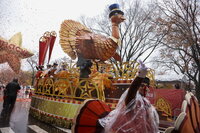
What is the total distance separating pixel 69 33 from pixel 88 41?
129 centimetres

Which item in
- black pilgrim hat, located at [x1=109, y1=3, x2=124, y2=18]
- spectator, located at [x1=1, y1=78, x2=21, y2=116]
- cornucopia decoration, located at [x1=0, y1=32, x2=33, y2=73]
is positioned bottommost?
spectator, located at [x1=1, y1=78, x2=21, y2=116]

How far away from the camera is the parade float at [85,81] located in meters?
5.71

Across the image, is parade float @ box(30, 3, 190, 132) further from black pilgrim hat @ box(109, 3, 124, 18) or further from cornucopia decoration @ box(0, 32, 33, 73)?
cornucopia decoration @ box(0, 32, 33, 73)

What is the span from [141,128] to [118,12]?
20.3 ft

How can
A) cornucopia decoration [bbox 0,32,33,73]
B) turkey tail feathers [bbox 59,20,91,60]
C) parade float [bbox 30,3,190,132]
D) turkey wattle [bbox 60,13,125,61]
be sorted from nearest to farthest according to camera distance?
parade float [bbox 30,3,190,132], turkey wattle [bbox 60,13,125,61], cornucopia decoration [bbox 0,32,33,73], turkey tail feathers [bbox 59,20,91,60]

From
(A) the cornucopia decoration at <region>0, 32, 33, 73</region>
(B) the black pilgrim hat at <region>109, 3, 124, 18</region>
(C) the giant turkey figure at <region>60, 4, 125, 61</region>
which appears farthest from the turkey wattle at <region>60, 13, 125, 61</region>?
(A) the cornucopia decoration at <region>0, 32, 33, 73</region>

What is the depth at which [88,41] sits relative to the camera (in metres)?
6.50

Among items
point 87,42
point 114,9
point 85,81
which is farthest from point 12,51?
point 114,9

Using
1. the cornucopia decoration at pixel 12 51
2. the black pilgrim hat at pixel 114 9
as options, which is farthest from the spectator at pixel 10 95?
the black pilgrim hat at pixel 114 9

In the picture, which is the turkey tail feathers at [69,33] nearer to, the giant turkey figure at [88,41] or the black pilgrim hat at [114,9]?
the giant turkey figure at [88,41]

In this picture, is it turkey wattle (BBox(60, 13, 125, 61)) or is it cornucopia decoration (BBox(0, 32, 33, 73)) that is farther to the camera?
cornucopia decoration (BBox(0, 32, 33, 73))

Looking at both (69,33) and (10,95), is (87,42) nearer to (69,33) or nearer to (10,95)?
(69,33)

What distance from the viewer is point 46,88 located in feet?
22.7

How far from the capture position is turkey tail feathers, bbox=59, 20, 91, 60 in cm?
730
